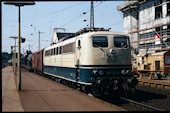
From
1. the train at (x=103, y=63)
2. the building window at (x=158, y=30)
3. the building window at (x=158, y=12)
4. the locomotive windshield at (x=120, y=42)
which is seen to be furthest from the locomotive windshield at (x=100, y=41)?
the building window at (x=158, y=12)

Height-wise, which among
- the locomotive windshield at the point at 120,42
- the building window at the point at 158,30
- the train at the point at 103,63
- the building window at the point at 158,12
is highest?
the building window at the point at 158,12

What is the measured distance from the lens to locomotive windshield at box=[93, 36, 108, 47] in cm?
1231

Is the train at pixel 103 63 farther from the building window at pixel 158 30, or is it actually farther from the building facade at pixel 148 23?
the building window at pixel 158 30

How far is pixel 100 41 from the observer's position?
12398mm

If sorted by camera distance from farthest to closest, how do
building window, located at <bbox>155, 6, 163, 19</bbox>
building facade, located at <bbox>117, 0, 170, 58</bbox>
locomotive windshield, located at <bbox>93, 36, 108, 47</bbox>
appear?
building window, located at <bbox>155, 6, 163, 19</bbox>
building facade, located at <bbox>117, 0, 170, 58</bbox>
locomotive windshield, located at <bbox>93, 36, 108, 47</bbox>

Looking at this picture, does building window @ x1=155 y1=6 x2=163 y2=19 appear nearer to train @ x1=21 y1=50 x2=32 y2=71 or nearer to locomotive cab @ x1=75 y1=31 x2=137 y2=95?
train @ x1=21 y1=50 x2=32 y2=71

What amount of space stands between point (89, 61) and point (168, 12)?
29.2m

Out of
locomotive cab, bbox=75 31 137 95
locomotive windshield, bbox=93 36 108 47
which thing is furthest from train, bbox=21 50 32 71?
locomotive windshield, bbox=93 36 108 47

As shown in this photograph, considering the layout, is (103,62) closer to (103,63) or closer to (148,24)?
(103,63)

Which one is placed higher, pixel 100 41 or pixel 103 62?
pixel 100 41

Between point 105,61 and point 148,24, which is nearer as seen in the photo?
point 105,61

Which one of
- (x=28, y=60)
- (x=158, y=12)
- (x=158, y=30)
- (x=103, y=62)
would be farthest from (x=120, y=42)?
(x=28, y=60)

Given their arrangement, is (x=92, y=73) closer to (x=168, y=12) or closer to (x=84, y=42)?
(x=84, y=42)

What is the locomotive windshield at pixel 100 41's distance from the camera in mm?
12312
